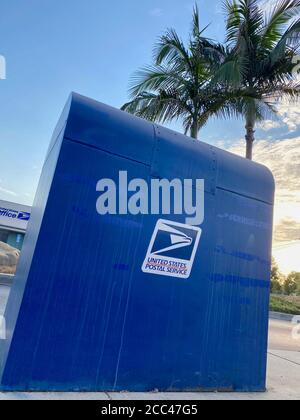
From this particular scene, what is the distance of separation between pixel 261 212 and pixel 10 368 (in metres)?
3.48

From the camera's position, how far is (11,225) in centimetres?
2198

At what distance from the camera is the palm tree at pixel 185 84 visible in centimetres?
1020

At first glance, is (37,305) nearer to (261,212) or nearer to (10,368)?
(10,368)

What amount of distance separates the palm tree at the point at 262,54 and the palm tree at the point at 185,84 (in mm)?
600

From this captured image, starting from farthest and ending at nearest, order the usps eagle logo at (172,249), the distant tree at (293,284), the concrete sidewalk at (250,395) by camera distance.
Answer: the distant tree at (293,284) → the usps eagle logo at (172,249) → the concrete sidewalk at (250,395)

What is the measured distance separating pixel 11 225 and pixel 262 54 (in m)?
17.8

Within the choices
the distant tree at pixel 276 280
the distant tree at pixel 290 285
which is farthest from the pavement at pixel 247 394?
the distant tree at pixel 276 280

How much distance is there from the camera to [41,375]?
10.5 ft

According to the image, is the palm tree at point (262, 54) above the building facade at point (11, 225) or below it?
above

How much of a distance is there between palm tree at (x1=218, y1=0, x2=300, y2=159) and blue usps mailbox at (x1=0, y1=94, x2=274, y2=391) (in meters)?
5.68

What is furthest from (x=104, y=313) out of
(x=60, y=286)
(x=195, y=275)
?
(x=195, y=275)

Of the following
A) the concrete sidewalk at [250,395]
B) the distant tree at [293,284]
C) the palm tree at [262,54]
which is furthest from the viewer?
the distant tree at [293,284]

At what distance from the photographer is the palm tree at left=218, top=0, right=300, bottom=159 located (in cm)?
948

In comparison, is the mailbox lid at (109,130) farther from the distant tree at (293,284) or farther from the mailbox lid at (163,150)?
the distant tree at (293,284)
